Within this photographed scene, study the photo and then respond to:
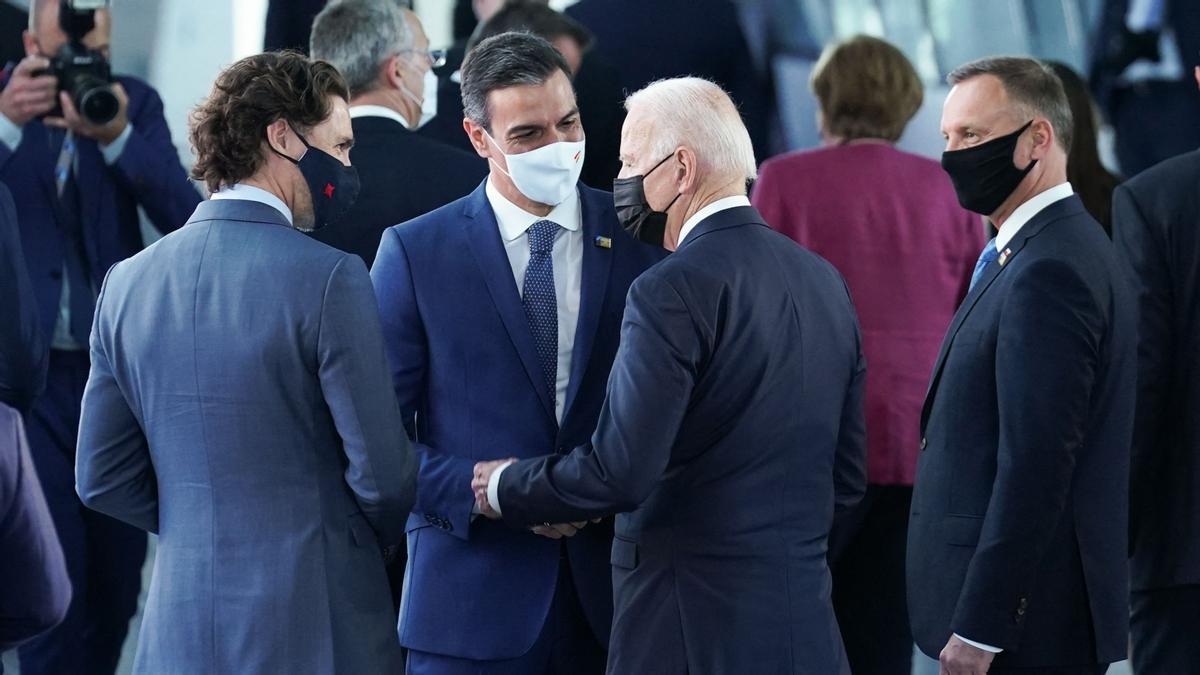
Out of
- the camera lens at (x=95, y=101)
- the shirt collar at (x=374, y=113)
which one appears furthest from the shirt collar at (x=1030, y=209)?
the camera lens at (x=95, y=101)

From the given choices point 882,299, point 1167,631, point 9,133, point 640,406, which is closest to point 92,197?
point 9,133

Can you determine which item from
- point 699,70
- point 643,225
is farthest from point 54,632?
point 699,70

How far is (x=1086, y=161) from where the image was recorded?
3.74m

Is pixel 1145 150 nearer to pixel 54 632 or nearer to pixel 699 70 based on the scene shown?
pixel 699 70

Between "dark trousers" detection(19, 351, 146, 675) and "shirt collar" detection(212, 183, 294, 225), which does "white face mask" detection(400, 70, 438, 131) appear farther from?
"shirt collar" detection(212, 183, 294, 225)

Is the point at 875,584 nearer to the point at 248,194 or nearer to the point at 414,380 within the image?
the point at 414,380

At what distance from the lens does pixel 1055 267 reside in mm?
2576

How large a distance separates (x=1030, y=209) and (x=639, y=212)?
69 cm

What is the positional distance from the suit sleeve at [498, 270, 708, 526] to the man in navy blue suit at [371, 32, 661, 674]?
0.25 meters

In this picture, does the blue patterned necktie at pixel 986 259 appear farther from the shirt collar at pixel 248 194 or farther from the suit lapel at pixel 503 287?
the shirt collar at pixel 248 194

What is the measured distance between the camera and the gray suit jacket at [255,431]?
7.65 feet

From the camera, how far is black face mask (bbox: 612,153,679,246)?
266 centimetres

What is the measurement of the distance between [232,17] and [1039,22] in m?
2.73

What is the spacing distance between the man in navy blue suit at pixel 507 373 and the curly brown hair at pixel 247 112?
0.41 meters
